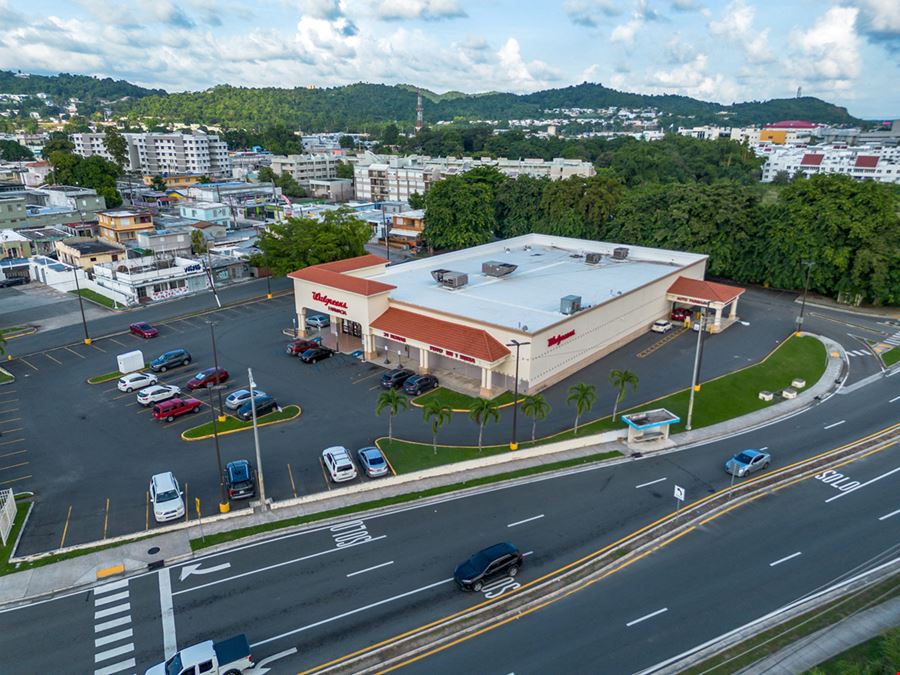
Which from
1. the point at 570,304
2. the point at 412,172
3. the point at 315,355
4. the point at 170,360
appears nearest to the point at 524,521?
the point at 570,304

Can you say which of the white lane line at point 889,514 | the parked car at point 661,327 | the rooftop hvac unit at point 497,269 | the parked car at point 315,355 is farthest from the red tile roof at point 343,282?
the white lane line at point 889,514

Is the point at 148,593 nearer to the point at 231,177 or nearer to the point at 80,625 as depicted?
the point at 80,625

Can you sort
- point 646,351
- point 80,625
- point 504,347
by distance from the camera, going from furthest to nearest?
point 646,351 < point 504,347 < point 80,625

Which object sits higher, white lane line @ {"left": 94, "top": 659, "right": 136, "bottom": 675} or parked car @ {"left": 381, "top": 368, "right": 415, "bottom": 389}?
parked car @ {"left": 381, "top": 368, "right": 415, "bottom": 389}

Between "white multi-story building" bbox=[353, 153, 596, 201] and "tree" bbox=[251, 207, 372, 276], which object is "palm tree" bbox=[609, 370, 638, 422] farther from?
"white multi-story building" bbox=[353, 153, 596, 201]

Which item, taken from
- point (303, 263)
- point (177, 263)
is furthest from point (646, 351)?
point (177, 263)

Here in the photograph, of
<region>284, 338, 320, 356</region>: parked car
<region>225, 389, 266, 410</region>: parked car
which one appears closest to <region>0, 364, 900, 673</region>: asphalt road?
<region>225, 389, 266, 410</region>: parked car
